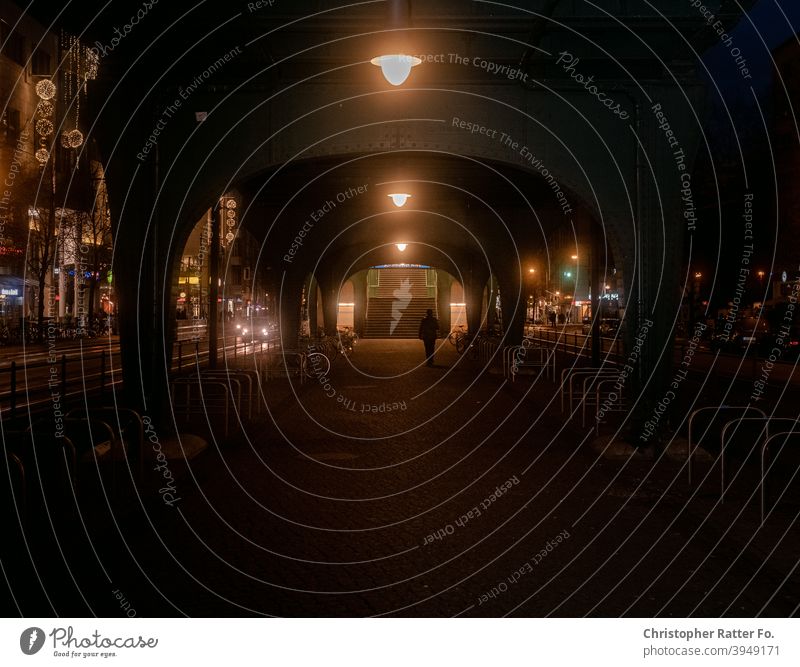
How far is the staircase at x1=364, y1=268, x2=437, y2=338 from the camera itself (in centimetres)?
5888

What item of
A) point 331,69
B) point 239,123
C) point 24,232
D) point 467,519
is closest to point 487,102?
point 331,69

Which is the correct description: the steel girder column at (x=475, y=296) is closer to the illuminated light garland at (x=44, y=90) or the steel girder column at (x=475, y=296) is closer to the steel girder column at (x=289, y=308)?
the steel girder column at (x=289, y=308)

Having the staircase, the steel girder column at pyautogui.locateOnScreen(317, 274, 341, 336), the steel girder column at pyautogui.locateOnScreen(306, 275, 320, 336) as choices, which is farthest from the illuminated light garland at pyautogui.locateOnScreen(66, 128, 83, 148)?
the staircase

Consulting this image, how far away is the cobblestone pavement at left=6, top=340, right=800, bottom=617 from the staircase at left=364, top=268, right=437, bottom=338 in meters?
46.2

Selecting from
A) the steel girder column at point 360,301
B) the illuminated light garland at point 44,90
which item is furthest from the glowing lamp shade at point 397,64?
the steel girder column at point 360,301

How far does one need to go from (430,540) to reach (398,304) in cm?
5373

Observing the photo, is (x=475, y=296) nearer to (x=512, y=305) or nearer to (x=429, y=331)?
(x=429, y=331)

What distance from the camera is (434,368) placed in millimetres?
28984

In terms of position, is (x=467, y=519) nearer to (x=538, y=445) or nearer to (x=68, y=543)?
(x=68, y=543)

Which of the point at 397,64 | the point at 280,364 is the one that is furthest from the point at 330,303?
the point at 397,64

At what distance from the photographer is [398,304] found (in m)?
60.7

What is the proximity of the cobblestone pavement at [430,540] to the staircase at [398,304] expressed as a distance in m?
46.2

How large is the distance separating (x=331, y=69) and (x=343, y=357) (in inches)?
975

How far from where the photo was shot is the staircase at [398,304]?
58.9 metres
